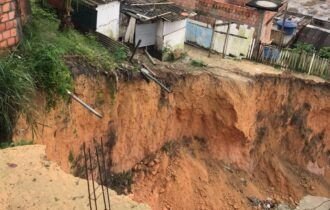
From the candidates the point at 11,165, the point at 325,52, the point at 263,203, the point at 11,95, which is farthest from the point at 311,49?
the point at 11,165

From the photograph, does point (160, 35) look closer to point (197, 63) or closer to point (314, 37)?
point (197, 63)

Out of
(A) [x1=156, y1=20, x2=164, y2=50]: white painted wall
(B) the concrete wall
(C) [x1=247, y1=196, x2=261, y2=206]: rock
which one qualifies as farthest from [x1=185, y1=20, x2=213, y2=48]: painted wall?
(C) [x1=247, y1=196, x2=261, y2=206]: rock

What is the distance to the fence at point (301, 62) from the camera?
53.9 ft

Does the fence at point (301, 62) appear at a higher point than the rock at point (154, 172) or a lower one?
higher

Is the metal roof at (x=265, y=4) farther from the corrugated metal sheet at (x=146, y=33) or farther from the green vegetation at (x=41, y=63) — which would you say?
the green vegetation at (x=41, y=63)

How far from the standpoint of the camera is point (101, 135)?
11.6 m

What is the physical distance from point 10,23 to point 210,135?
303 inches

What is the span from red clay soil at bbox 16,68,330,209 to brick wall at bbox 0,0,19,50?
175 cm

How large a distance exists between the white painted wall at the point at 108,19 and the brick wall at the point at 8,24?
130 inches

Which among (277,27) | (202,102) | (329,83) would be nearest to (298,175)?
(329,83)

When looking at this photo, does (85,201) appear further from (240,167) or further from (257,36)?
(257,36)

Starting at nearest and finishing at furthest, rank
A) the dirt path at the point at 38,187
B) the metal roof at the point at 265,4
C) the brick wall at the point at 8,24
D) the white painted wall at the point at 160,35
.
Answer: the dirt path at the point at 38,187 < the brick wall at the point at 8,24 < the white painted wall at the point at 160,35 < the metal roof at the point at 265,4

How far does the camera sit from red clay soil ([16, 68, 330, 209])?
39.2 feet

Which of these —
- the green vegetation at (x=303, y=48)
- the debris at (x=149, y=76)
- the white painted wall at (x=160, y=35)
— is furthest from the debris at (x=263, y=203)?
the white painted wall at (x=160, y=35)
